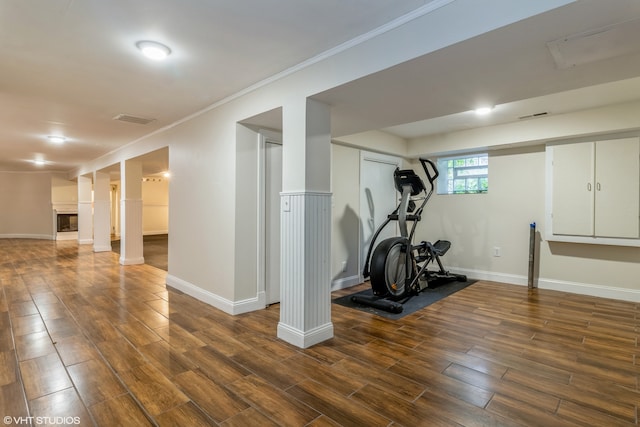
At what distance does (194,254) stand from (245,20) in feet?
9.49

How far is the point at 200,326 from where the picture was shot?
301cm

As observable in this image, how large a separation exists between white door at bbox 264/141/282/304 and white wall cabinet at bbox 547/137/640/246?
12.4ft

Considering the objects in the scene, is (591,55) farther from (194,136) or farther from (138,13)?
(194,136)

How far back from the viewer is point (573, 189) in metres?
4.21

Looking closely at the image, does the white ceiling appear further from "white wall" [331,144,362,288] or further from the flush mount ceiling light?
"white wall" [331,144,362,288]

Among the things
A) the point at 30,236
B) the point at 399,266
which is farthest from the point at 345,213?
the point at 30,236

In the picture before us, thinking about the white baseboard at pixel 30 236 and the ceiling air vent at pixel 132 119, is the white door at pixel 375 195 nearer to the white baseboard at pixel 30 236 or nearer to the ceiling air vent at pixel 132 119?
the ceiling air vent at pixel 132 119

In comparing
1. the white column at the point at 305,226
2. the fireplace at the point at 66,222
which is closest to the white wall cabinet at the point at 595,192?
the white column at the point at 305,226

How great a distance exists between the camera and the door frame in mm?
3520

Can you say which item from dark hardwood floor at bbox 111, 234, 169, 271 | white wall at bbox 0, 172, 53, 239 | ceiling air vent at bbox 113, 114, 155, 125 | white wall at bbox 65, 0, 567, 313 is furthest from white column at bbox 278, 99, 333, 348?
white wall at bbox 0, 172, 53, 239

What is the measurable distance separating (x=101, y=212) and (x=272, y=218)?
6584 mm

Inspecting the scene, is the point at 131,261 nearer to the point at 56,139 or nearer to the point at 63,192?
the point at 56,139

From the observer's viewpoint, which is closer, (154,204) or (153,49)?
(153,49)

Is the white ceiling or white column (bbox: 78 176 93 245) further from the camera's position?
white column (bbox: 78 176 93 245)
